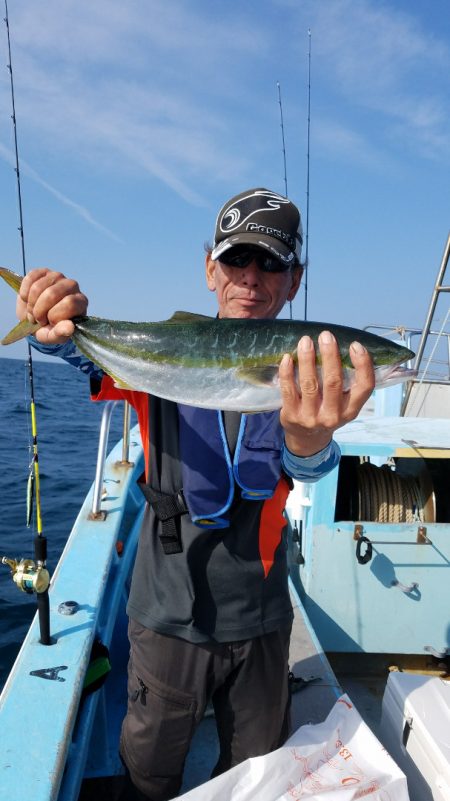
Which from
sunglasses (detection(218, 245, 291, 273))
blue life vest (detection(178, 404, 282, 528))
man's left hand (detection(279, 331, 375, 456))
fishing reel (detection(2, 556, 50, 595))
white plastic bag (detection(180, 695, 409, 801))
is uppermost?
sunglasses (detection(218, 245, 291, 273))

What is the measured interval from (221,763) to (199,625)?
805 millimetres

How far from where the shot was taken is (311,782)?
2371 millimetres

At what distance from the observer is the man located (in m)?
2.33

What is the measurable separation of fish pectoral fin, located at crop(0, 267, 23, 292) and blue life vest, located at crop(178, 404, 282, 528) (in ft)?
3.06

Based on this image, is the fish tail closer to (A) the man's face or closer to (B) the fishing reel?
(A) the man's face

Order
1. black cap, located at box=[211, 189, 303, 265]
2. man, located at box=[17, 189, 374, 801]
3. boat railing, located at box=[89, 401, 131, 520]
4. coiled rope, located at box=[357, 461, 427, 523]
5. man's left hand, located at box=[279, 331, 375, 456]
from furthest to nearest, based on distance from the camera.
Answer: coiled rope, located at box=[357, 461, 427, 523]
boat railing, located at box=[89, 401, 131, 520]
black cap, located at box=[211, 189, 303, 265]
man, located at box=[17, 189, 374, 801]
man's left hand, located at box=[279, 331, 375, 456]

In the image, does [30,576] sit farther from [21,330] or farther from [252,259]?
[252,259]

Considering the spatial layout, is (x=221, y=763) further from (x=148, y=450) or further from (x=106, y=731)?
(x=148, y=450)

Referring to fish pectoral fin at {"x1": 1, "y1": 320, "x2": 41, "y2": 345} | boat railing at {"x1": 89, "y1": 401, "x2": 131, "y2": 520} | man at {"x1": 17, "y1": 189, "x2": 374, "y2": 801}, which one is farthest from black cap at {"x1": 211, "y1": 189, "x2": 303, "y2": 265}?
boat railing at {"x1": 89, "y1": 401, "x2": 131, "y2": 520}

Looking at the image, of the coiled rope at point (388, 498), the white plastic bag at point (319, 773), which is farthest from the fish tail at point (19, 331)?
the coiled rope at point (388, 498)

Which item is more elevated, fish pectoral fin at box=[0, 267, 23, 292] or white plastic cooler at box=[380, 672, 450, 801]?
fish pectoral fin at box=[0, 267, 23, 292]

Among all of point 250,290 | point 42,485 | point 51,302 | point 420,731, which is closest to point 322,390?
point 250,290

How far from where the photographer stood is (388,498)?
4.88 meters

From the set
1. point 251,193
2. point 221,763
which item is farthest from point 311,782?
point 251,193
